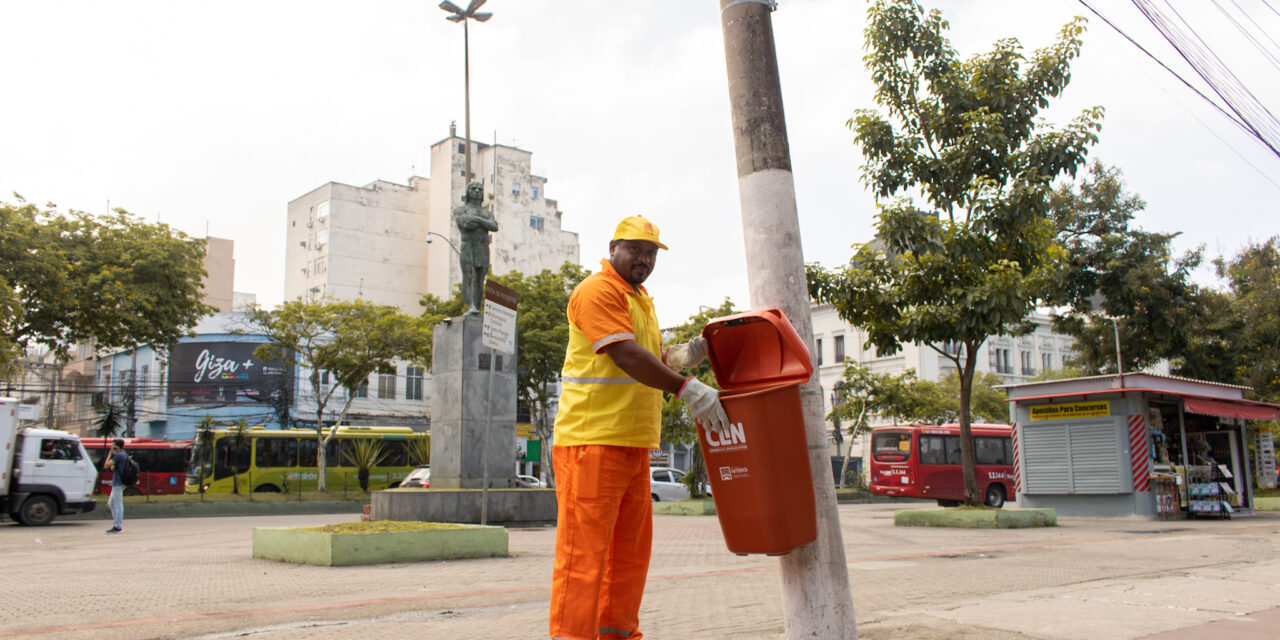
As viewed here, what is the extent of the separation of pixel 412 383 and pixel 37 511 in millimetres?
32021

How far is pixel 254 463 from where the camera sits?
31.1 m

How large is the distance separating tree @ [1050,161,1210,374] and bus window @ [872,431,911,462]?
21.3 ft

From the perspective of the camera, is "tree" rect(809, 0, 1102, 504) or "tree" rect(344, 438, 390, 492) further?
"tree" rect(344, 438, 390, 492)

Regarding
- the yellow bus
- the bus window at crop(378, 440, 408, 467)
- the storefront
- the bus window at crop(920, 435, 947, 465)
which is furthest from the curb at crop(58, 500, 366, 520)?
the bus window at crop(920, 435, 947, 465)

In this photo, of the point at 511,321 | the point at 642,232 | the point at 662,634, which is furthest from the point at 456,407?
the point at 642,232

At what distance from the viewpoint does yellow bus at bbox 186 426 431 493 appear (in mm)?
30594

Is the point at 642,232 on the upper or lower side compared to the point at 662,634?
upper

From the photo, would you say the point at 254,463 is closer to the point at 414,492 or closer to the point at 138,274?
the point at 138,274

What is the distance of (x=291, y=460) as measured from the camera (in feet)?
105

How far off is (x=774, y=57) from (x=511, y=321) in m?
7.71

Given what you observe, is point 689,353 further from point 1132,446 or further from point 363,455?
point 363,455

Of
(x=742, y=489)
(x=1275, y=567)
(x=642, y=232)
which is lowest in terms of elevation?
(x=1275, y=567)

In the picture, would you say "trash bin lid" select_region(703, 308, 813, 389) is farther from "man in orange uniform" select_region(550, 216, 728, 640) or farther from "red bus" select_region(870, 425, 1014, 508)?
"red bus" select_region(870, 425, 1014, 508)

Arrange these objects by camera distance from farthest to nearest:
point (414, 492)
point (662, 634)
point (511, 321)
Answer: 1. point (414, 492)
2. point (511, 321)
3. point (662, 634)
